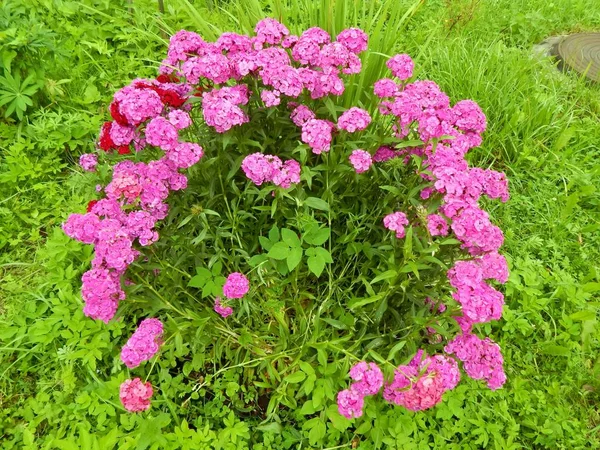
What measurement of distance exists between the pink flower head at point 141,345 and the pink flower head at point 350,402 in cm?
69

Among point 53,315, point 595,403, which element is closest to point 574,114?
point 595,403

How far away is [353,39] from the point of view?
1.84 meters

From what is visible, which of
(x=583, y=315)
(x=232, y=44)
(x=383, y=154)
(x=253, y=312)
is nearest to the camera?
(x=232, y=44)

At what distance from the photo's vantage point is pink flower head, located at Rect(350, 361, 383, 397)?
152 centimetres

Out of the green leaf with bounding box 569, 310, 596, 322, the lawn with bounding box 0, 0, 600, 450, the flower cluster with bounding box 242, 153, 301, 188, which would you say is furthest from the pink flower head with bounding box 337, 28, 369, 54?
the green leaf with bounding box 569, 310, 596, 322

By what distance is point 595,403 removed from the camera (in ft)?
6.93

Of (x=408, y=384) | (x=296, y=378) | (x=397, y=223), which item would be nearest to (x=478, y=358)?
(x=408, y=384)

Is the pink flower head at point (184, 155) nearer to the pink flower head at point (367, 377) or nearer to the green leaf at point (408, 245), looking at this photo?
the green leaf at point (408, 245)

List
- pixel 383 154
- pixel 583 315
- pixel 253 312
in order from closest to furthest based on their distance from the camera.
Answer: pixel 383 154 → pixel 253 312 → pixel 583 315

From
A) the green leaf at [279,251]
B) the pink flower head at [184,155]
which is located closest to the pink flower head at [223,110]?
the pink flower head at [184,155]

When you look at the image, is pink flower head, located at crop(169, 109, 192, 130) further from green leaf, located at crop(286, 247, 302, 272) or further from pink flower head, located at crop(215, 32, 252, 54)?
green leaf, located at crop(286, 247, 302, 272)

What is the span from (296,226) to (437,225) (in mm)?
556

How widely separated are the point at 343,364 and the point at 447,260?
1.92 ft

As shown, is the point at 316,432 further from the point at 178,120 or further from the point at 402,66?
the point at 402,66
